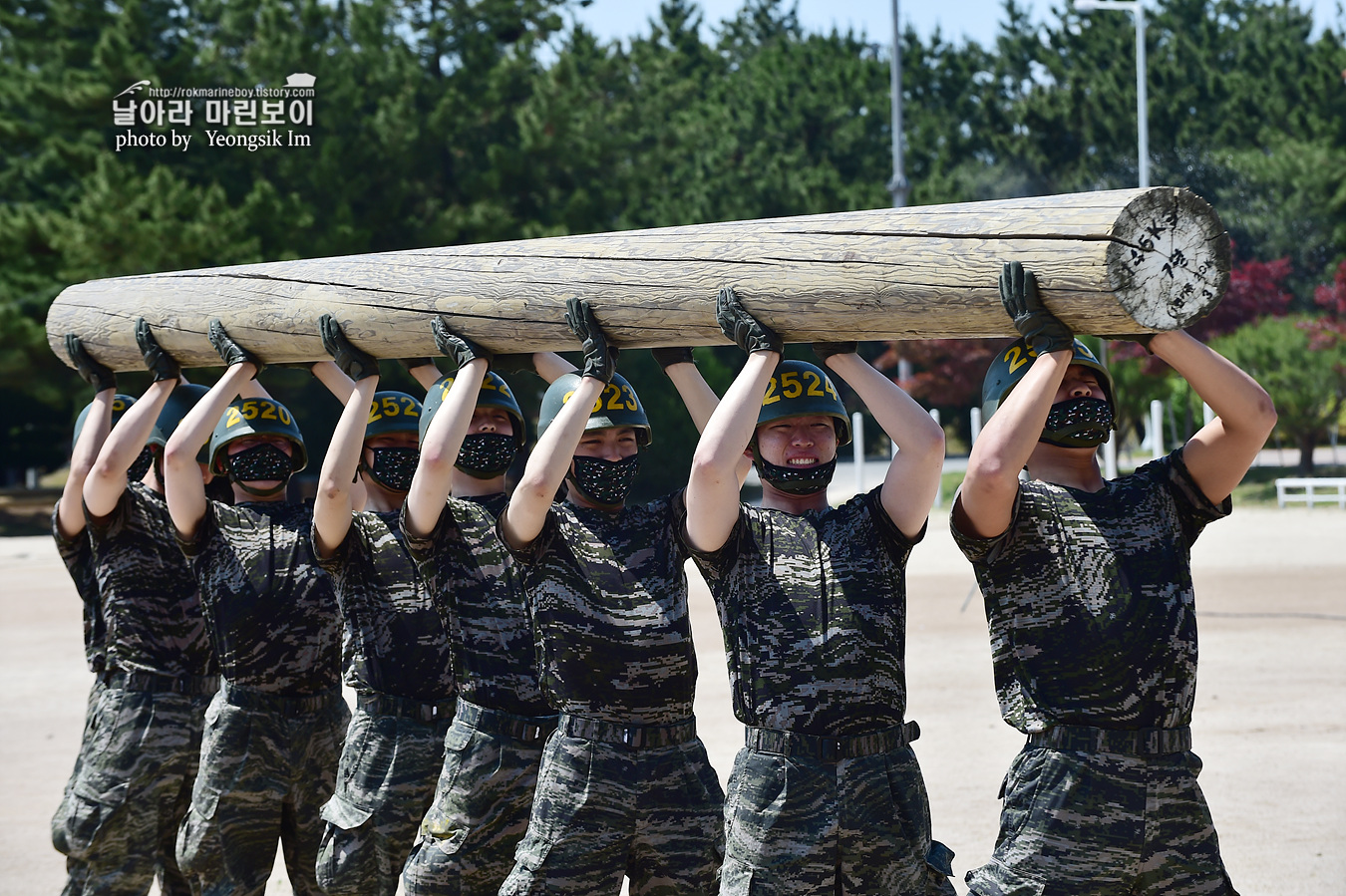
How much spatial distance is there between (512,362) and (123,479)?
168 cm

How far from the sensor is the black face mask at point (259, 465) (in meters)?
5.76

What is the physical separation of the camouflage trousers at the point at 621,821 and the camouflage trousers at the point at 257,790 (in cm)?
149

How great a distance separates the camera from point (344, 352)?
16.8 ft

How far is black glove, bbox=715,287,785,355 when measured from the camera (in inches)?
161

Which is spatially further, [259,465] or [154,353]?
[154,353]

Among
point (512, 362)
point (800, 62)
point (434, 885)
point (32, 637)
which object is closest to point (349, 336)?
point (512, 362)

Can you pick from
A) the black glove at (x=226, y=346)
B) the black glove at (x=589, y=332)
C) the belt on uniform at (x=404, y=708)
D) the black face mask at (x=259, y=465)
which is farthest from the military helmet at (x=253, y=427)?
the black glove at (x=589, y=332)

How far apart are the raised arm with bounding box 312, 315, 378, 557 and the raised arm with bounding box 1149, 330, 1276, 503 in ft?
8.78

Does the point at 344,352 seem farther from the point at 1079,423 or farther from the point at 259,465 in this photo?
the point at 1079,423

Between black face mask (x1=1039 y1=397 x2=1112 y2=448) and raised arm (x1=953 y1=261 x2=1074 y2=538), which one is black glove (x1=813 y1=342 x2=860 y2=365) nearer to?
raised arm (x1=953 y1=261 x2=1074 y2=538)

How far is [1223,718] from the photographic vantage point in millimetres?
9516

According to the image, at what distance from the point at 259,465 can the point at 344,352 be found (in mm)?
940

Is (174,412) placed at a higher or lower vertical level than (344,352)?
lower

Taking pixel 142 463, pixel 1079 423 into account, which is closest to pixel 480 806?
pixel 1079 423
